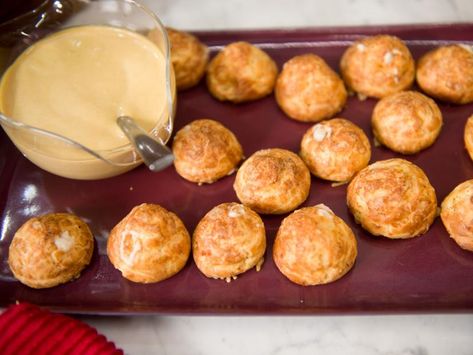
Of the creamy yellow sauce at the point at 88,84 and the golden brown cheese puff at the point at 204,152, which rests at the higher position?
the creamy yellow sauce at the point at 88,84

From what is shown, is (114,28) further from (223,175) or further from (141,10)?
(223,175)

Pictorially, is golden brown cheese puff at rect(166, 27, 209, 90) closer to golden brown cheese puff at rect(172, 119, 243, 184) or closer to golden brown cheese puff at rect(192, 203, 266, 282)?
golden brown cheese puff at rect(172, 119, 243, 184)

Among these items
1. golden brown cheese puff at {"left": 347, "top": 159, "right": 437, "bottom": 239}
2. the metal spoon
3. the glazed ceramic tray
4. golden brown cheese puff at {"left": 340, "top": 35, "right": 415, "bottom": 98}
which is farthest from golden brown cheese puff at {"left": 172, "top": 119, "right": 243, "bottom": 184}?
golden brown cheese puff at {"left": 340, "top": 35, "right": 415, "bottom": 98}

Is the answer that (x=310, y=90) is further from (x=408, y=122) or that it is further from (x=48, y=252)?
(x=48, y=252)

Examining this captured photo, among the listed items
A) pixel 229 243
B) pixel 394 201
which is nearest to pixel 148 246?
pixel 229 243

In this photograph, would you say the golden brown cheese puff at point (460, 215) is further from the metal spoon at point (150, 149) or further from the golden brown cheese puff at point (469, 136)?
the metal spoon at point (150, 149)

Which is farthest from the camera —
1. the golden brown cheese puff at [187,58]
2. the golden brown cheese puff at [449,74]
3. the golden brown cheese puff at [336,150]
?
the golden brown cheese puff at [187,58]

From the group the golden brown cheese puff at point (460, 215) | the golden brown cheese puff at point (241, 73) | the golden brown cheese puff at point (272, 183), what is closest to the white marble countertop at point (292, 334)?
the golden brown cheese puff at point (460, 215)
